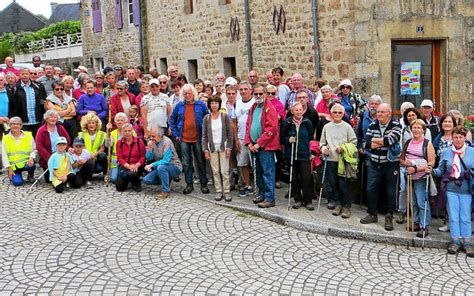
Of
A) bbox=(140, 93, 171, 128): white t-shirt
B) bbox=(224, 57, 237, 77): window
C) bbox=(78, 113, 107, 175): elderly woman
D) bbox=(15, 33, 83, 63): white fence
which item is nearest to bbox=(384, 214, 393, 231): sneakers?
bbox=(140, 93, 171, 128): white t-shirt

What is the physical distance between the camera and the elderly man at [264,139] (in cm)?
816

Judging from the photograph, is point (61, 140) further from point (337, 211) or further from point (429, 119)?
point (429, 119)

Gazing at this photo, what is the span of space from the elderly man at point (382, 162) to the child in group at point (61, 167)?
5.07m

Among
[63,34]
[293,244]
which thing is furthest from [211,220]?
[63,34]

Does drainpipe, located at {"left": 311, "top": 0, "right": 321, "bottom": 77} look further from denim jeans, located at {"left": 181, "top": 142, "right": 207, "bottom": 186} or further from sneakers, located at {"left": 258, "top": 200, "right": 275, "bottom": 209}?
sneakers, located at {"left": 258, "top": 200, "right": 275, "bottom": 209}

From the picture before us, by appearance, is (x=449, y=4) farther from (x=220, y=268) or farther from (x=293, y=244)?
(x=220, y=268)

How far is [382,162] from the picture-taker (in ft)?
24.2

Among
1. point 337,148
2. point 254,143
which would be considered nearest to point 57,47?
point 254,143

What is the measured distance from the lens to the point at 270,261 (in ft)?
20.4

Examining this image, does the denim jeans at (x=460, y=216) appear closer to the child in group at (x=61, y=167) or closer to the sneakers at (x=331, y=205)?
the sneakers at (x=331, y=205)

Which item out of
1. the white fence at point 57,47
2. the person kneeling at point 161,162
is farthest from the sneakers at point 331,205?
the white fence at point 57,47

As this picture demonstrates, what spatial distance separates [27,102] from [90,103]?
4.35 ft

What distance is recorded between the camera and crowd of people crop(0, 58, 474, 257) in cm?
712

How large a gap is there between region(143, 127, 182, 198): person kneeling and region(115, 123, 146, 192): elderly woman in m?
0.16
